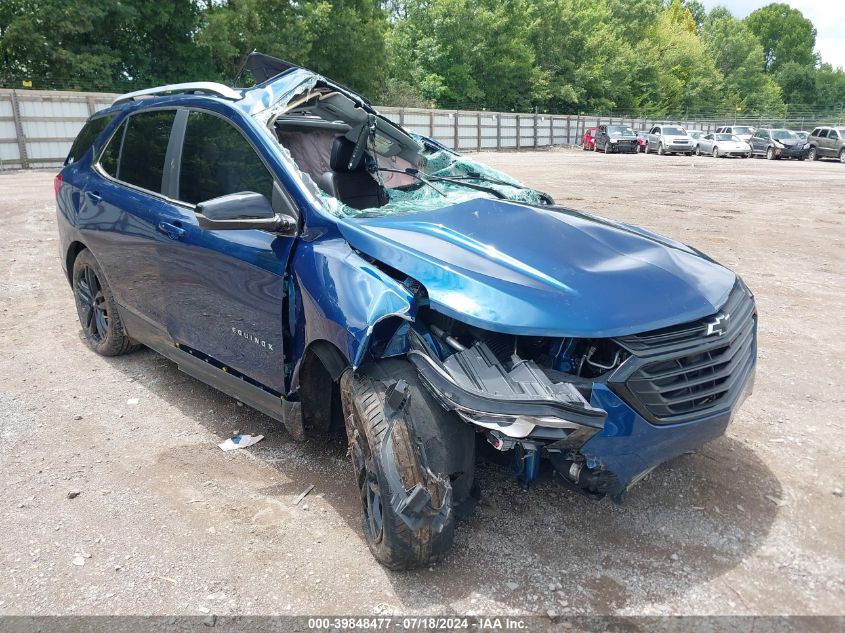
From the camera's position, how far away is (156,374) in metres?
4.79

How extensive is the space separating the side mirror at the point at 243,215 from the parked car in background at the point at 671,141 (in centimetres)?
3928

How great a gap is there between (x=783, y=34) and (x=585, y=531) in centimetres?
13146

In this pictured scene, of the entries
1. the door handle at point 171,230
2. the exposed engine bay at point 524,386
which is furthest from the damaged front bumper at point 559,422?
the door handle at point 171,230

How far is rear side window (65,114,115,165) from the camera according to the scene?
4.95 meters

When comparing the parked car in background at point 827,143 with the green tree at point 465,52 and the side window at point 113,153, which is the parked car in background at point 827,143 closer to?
the green tree at point 465,52

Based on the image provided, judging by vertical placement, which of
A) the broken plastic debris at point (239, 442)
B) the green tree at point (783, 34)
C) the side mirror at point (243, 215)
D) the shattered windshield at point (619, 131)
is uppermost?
the green tree at point (783, 34)

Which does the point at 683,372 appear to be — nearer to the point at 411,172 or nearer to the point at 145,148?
the point at 411,172

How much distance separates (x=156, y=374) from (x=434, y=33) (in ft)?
157

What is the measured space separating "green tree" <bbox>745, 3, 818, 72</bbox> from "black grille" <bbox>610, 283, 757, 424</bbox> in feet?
412

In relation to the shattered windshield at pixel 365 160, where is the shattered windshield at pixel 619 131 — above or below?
below

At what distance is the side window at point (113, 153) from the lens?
15.1 feet

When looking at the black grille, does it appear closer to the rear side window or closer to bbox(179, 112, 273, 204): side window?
bbox(179, 112, 273, 204): side window

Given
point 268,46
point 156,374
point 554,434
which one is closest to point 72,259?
point 156,374

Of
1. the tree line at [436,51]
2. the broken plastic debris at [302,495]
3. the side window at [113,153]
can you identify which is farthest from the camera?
the tree line at [436,51]
